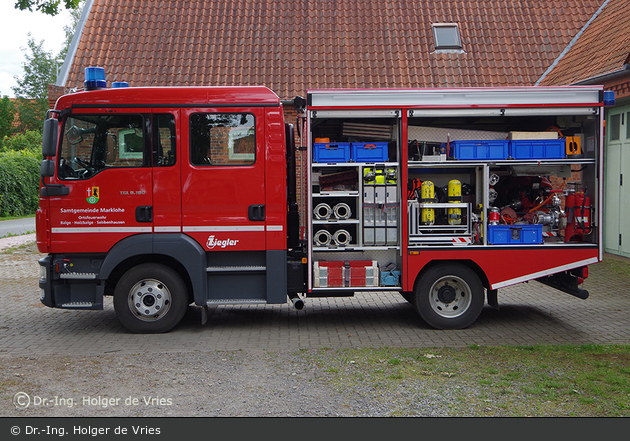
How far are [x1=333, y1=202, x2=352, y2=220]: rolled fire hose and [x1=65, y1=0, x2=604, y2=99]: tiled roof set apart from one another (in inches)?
332

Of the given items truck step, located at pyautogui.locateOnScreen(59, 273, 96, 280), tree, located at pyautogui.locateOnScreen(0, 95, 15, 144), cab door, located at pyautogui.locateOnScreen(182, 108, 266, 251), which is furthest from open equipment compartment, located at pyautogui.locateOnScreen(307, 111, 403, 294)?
tree, located at pyautogui.locateOnScreen(0, 95, 15, 144)

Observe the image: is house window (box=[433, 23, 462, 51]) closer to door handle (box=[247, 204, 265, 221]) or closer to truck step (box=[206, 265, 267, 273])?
door handle (box=[247, 204, 265, 221])

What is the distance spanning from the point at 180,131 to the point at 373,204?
2.52m

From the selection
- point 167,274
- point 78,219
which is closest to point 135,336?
point 167,274

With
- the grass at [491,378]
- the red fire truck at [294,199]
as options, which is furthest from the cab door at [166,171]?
the grass at [491,378]

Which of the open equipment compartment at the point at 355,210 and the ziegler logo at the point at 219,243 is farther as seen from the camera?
the open equipment compartment at the point at 355,210

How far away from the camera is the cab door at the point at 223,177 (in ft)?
21.6

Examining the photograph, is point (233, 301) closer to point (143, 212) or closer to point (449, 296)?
point (143, 212)

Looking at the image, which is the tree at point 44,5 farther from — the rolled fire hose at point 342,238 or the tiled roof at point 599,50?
the tiled roof at point 599,50

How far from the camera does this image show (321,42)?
16.0 m

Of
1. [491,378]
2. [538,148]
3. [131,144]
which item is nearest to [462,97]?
[538,148]

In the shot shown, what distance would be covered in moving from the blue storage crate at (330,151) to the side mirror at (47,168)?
3.09 m

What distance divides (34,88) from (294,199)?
194 ft

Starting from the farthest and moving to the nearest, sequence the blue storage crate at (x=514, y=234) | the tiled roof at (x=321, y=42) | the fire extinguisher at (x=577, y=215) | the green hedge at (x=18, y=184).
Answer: the green hedge at (x=18, y=184) < the tiled roof at (x=321, y=42) < the fire extinguisher at (x=577, y=215) < the blue storage crate at (x=514, y=234)
